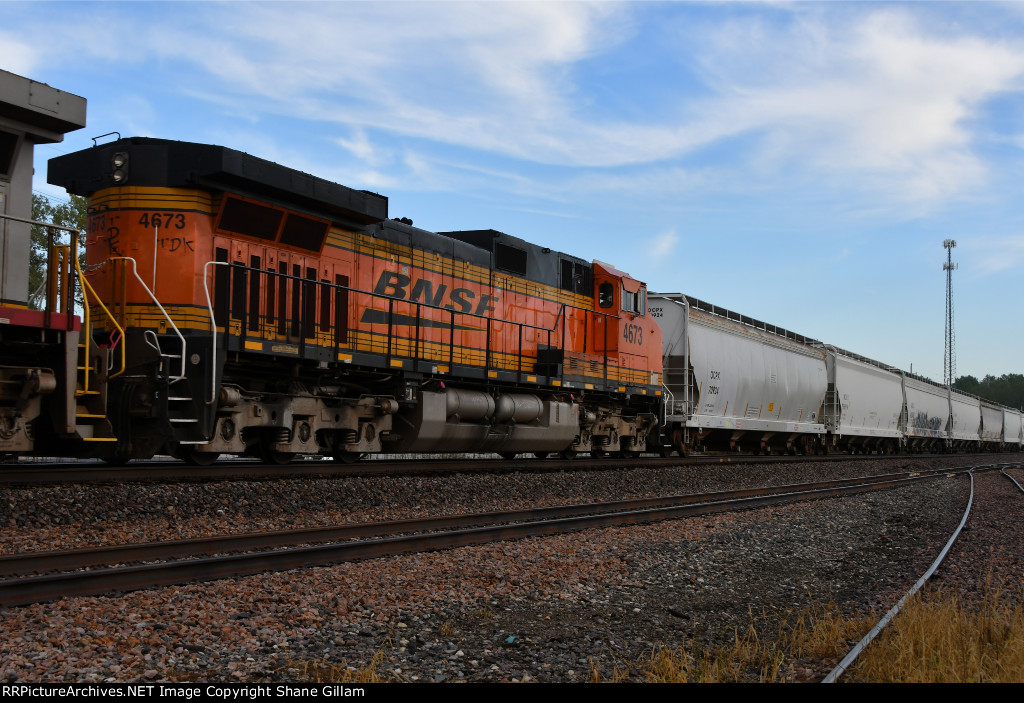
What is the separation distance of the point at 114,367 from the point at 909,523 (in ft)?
31.2

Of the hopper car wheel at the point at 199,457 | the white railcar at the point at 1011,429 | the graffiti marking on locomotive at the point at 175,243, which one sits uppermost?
the graffiti marking on locomotive at the point at 175,243

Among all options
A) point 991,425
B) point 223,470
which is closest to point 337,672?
Result: point 223,470

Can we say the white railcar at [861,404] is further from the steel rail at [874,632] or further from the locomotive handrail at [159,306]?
the locomotive handrail at [159,306]

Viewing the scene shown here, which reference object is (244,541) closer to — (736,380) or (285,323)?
(285,323)

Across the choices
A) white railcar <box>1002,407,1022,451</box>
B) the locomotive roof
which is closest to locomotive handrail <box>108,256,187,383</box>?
the locomotive roof

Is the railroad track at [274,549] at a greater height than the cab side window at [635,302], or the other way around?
the cab side window at [635,302]

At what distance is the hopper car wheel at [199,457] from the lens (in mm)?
9859

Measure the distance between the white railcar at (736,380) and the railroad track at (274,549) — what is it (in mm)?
10379

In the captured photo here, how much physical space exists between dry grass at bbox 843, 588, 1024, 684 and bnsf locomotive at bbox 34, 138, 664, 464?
6.52 m

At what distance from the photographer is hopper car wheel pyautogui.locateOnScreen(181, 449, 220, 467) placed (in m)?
9.86

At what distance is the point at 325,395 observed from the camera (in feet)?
35.9

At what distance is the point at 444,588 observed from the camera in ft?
18.3

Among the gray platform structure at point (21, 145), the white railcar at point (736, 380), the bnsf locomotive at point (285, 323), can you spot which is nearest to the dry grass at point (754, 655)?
the bnsf locomotive at point (285, 323)

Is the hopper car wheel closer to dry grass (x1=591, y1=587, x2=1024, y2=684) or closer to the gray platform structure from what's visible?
the gray platform structure
